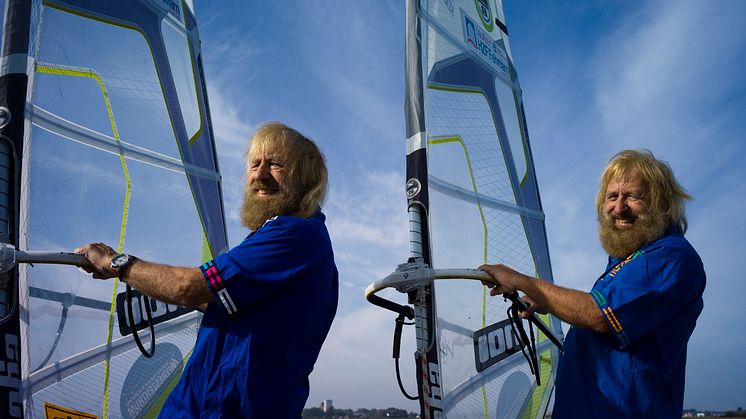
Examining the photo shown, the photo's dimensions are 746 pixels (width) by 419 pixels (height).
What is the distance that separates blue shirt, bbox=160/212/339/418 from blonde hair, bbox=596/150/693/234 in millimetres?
1355

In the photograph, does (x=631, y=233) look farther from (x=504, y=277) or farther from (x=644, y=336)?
(x=504, y=277)

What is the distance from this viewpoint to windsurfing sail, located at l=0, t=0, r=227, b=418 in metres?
2.98

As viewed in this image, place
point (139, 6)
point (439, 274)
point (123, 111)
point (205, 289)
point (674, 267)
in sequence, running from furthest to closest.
A: point (139, 6) < point (123, 111) < point (439, 274) < point (674, 267) < point (205, 289)

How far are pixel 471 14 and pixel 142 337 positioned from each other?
350 centimetres

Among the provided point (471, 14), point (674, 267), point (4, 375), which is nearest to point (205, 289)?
point (4, 375)

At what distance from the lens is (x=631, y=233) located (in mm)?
2721

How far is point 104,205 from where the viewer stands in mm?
3709

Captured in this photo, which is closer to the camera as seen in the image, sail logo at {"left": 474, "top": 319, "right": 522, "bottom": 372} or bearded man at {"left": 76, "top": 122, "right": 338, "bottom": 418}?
bearded man at {"left": 76, "top": 122, "right": 338, "bottom": 418}

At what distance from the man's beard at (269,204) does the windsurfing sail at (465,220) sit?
75cm

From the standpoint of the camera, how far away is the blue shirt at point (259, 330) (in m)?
2.01

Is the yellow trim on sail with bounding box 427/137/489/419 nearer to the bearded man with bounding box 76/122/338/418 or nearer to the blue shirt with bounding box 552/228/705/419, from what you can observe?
the blue shirt with bounding box 552/228/705/419

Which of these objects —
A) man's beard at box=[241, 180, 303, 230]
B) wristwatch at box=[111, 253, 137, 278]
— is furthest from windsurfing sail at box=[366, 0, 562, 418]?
wristwatch at box=[111, 253, 137, 278]

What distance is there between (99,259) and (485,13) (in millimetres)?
4441

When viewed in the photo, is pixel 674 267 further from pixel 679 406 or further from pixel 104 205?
pixel 104 205
